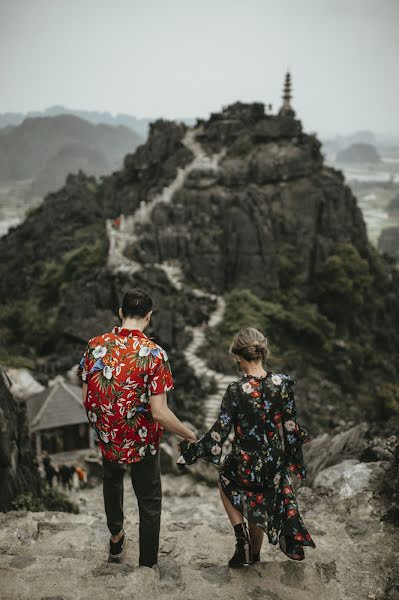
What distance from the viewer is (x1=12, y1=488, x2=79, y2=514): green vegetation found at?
6.26 meters

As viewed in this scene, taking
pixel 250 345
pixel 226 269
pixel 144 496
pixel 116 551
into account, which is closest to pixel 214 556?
pixel 116 551

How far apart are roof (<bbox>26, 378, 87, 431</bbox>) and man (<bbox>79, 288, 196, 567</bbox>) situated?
1043cm

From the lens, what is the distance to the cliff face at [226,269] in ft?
76.8

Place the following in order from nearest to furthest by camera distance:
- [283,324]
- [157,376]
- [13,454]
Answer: [157,376], [13,454], [283,324]

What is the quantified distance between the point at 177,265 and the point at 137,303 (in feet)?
83.4

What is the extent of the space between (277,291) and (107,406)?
90.9ft

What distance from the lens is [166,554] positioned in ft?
16.5

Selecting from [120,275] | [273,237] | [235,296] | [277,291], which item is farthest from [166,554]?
[273,237]

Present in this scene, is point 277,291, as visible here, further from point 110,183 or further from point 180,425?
point 180,425

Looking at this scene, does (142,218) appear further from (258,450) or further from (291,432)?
(258,450)

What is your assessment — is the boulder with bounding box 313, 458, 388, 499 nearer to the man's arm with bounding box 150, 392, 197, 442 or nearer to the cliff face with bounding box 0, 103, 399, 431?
the man's arm with bounding box 150, 392, 197, 442

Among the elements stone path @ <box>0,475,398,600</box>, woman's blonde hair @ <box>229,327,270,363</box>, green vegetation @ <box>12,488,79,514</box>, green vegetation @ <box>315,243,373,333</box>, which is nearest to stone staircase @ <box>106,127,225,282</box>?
green vegetation @ <box>315,243,373,333</box>

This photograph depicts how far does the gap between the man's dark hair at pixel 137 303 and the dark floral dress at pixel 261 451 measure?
0.99m

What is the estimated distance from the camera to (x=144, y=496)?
4020 mm
